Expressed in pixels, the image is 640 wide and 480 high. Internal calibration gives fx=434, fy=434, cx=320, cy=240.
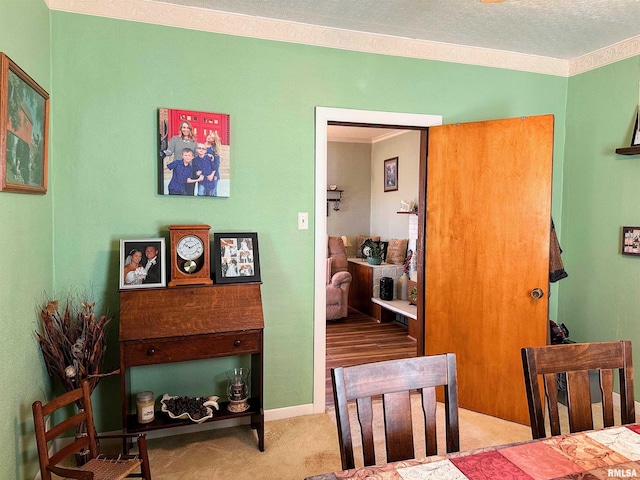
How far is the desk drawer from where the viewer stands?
2.28 metres

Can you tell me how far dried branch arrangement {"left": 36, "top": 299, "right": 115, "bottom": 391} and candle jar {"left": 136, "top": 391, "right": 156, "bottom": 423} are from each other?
267 millimetres

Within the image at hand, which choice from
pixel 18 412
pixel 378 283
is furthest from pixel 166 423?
pixel 378 283

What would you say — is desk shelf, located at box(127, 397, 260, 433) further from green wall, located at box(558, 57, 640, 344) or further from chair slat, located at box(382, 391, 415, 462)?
green wall, located at box(558, 57, 640, 344)

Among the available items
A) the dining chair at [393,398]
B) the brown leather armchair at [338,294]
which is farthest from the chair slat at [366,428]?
the brown leather armchair at [338,294]

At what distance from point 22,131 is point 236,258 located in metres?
1.23

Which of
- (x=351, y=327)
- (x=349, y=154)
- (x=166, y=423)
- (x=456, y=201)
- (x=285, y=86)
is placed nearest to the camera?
(x=166, y=423)

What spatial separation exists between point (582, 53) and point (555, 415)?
295cm

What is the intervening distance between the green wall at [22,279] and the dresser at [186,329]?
40 cm

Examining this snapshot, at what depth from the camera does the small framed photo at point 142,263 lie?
241cm

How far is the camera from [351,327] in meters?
5.39

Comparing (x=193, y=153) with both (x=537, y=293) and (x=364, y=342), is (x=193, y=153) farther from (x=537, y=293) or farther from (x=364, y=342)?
(x=364, y=342)

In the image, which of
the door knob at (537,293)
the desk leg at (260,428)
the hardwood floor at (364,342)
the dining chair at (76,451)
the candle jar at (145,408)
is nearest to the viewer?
the dining chair at (76,451)

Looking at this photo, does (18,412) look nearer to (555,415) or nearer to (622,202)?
(555,415)

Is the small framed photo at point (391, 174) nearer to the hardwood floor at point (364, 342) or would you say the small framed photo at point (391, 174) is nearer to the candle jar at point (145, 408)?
the hardwood floor at point (364, 342)
